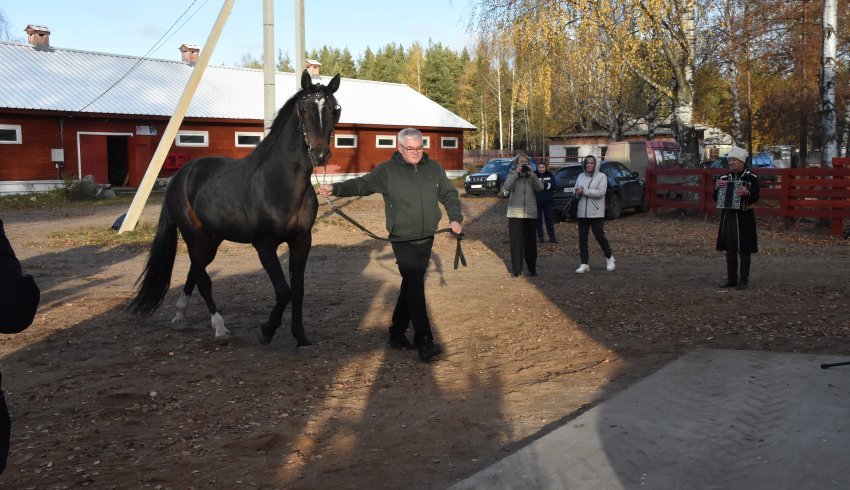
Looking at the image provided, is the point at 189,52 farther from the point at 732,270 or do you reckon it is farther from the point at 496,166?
the point at 732,270

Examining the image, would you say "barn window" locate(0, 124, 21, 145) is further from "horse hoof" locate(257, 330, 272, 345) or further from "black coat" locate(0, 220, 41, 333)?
"black coat" locate(0, 220, 41, 333)

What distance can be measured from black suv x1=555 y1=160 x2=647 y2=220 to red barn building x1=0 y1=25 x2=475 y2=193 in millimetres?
13227

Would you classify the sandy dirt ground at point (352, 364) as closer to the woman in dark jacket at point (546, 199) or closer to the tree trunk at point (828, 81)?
the woman in dark jacket at point (546, 199)

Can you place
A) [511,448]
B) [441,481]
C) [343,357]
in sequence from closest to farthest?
[441,481], [511,448], [343,357]

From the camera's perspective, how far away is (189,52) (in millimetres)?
38656

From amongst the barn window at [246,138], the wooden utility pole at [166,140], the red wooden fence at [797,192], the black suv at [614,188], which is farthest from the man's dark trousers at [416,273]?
the barn window at [246,138]

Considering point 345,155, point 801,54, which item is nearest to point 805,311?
point 801,54

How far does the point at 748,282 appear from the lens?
10.2 meters

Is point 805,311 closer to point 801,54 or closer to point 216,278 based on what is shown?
point 216,278

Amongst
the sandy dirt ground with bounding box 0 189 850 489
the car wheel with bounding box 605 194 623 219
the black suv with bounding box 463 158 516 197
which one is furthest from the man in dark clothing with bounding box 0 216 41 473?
the black suv with bounding box 463 158 516 197

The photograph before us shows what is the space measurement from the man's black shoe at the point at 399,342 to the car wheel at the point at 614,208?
47.4 feet

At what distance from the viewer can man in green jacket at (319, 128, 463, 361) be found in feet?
21.2

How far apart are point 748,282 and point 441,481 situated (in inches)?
296

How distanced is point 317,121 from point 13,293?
4.37 meters
